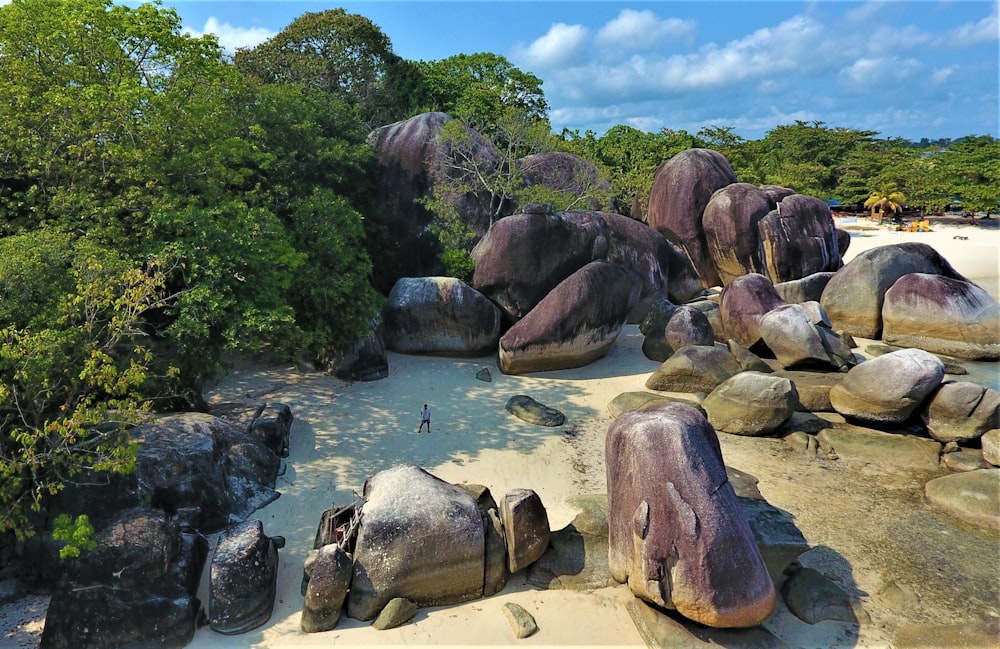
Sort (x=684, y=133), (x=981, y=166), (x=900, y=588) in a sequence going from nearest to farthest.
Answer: (x=900, y=588) → (x=684, y=133) → (x=981, y=166)

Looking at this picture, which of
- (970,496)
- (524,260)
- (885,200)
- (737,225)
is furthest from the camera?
(885,200)

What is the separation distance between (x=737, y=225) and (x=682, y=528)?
1881 cm

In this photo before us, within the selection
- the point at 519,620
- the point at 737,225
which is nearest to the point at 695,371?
the point at 519,620

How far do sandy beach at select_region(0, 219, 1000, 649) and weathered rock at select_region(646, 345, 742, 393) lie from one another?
672mm

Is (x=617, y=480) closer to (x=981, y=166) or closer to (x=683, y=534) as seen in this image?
(x=683, y=534)

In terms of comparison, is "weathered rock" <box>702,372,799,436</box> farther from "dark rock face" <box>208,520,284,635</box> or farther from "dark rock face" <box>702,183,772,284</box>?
"dark rock face" <box>702,183,772,284</box>

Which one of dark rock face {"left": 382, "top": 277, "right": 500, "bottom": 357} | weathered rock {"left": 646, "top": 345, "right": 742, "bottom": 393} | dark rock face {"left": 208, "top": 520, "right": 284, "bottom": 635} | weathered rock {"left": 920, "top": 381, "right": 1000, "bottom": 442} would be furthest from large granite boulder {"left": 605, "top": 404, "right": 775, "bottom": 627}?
dark rock face {"left": 382, "top": 277, "right": 500, "bottom": 357}

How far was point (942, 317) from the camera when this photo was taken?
17.4 m

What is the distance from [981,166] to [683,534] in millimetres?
50768

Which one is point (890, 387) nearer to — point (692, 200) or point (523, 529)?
point (523, 529)

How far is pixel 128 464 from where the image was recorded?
681cm

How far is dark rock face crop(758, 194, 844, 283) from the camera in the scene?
73.6 ft

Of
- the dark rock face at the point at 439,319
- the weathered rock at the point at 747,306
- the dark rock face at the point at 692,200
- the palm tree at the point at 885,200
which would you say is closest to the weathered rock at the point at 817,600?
the weathered rock at the point at 747,306

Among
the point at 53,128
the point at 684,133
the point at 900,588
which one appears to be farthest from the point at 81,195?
the point at 684,133
